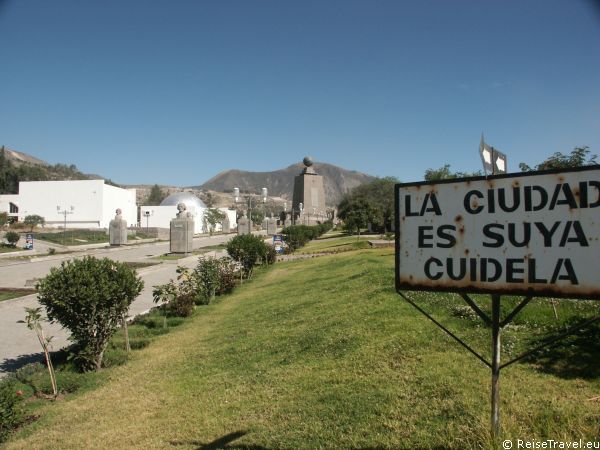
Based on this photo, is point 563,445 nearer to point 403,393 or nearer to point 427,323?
point 403,393

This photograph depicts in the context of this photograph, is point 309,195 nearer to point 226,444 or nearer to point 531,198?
point 226,444

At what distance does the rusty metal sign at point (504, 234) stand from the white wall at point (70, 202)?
226ft

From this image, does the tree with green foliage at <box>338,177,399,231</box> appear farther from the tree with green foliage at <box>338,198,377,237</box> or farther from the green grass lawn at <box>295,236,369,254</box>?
the green grass lawn at <box>295,236,369,254</box>

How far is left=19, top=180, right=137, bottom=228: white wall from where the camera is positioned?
65125 mm

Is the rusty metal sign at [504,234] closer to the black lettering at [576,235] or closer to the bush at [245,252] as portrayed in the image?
the black lettering at [576,235]

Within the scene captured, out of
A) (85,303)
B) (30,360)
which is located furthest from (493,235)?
(30,360)

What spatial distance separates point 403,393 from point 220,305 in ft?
27.6

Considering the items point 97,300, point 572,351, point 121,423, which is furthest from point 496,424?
point 97,300

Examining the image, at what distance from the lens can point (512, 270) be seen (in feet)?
7.40

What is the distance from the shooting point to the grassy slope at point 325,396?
328 centimetres

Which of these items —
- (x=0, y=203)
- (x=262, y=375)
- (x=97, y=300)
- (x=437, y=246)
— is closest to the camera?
(x=437, y=246)

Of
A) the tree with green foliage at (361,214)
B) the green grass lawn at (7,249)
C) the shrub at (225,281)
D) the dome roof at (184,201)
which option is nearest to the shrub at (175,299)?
the shrub at (225,281)

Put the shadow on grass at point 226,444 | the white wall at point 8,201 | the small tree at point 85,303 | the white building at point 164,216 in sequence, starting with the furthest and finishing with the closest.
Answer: the white building at point 164,216
the white wall at point 8,201
the small tree at point 85,303
the shadow on grass at point 226,444

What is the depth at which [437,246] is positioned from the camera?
8.16ft
